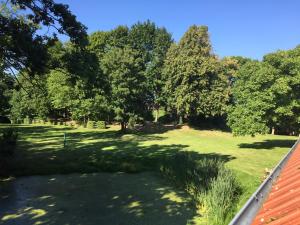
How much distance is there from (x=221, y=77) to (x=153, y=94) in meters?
11.4

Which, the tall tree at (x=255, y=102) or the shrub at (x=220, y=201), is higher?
the tall tree at (x=255, y=102)

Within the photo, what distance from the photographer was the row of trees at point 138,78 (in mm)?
16266

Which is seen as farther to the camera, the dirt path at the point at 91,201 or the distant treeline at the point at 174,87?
the distant treeline at the point at 174,87

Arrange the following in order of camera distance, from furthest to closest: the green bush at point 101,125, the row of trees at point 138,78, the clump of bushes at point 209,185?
the green bush at point 101,125 < the row of trees at point 138,78 < the clump of bushes at point 209,185

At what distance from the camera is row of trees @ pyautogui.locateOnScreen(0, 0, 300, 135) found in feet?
53.4

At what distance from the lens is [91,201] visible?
13.4 m

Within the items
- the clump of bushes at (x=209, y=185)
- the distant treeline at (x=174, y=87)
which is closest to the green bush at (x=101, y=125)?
the distant treeline at (x=174, y=87)

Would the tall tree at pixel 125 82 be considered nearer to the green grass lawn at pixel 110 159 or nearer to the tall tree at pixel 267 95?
the green grass lawn at pixel 110 159

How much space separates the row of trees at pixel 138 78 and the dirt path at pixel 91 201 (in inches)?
202

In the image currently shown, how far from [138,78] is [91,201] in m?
31.7

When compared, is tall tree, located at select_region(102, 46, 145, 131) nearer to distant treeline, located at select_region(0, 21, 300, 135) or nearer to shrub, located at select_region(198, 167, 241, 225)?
distant treeline, located at select_region(0, 21, 300, 135)

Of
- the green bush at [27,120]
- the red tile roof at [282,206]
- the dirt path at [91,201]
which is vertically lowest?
the dirt path at [91,201]

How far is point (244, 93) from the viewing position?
31.0m

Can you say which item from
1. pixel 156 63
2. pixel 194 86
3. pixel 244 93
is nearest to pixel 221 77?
pixel 194 86
